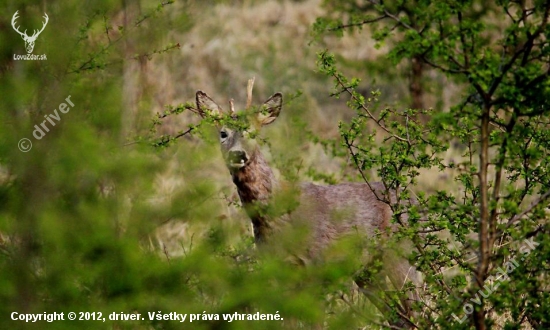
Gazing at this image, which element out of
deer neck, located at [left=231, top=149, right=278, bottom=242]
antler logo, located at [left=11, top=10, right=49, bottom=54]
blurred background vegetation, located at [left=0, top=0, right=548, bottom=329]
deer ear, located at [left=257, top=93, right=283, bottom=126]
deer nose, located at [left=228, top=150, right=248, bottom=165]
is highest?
deer ear, located at [left=257, top=93, right=283, bottom=126]

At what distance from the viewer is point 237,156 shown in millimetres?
6801

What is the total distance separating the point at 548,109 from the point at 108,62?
2.11 meters

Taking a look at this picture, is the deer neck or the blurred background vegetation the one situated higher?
the deer neck

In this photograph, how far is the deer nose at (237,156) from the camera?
676 centimetres

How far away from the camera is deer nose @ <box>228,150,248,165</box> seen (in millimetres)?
6758

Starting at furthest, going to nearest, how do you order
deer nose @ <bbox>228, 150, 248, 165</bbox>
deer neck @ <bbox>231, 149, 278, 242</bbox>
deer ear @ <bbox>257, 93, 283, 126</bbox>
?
deer ear @ <bbox>257, 93, 283, 126</bbox>
deer neck @ <bbox>231, 149, 278, 242</bbox>
deer nose @ <bbox>228, 150, 248, 165</bbox>

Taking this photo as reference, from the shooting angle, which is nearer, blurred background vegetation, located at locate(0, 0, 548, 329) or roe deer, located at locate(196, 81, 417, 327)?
blurred background vegetation, located at locate(0, 0, 548, 329)
